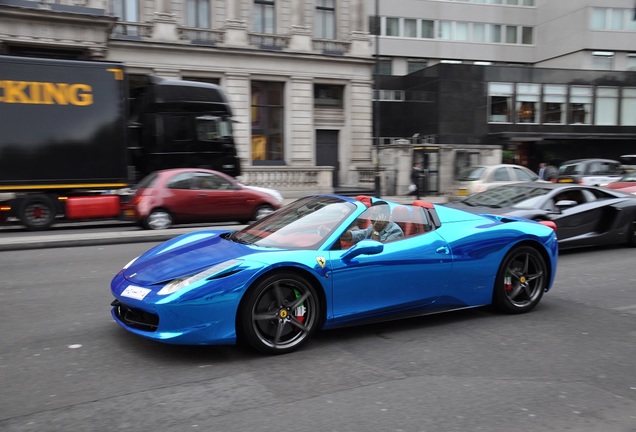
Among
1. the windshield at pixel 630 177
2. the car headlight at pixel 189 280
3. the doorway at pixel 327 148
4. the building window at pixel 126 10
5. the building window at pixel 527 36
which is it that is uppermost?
the building window at pixel 527 36

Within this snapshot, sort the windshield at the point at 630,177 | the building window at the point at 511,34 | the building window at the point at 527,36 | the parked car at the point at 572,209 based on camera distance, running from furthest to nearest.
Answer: the building window at the point at 527,36
the building window at the point at 511,34
the windshield at the point at 630,177
the parked car at the point at 572,209

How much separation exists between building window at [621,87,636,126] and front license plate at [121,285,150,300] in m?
42.4

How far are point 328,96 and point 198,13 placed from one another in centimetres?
809

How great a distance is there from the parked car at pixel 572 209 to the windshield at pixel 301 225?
465cm

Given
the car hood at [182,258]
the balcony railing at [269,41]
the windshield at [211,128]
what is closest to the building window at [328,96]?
the balcony railing at [269,41]

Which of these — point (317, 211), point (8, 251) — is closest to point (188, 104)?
point (8, 251)

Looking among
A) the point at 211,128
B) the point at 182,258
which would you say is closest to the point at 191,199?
the point at 211,128

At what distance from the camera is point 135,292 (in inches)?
174

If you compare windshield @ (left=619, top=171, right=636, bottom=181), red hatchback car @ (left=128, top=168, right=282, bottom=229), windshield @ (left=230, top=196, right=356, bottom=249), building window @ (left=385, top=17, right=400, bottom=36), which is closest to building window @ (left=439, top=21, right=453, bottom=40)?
building window @ (left=385, top=17, right=400, bottom=36)

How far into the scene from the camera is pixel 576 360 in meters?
4.57

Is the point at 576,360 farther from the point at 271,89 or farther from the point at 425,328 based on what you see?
the point at 271,89

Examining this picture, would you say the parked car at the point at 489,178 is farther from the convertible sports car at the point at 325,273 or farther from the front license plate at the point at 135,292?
the front license plate at the point at 135,292

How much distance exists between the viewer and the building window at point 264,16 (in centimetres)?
2870

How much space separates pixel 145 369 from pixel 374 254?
2.09 metres
